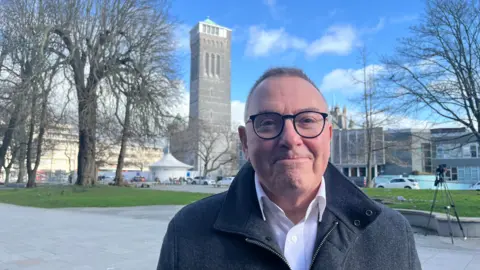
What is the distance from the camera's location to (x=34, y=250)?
7.45m

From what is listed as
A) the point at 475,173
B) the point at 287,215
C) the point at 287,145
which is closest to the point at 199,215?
the point at 287,215

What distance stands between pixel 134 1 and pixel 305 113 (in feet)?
77.2

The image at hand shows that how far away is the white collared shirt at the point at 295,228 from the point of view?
5.19 feet

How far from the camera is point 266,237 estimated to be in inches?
59.7

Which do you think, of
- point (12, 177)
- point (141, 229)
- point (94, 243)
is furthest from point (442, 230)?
point (12, 177)

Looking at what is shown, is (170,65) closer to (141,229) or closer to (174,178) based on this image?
(141,229)

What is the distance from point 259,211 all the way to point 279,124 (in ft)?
1.27

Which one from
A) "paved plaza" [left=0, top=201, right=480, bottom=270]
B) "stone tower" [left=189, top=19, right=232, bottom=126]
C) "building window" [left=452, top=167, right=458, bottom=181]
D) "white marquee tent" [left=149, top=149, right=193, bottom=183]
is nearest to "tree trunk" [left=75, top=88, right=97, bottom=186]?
"paved plaza" [left=0, top=201, right=480, bottom=270]

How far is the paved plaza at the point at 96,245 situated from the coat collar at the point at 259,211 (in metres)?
5.15

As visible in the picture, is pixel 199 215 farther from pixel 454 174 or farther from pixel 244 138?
pixel 454 174

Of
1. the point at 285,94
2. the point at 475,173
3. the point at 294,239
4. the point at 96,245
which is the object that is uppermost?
the point at 285,94

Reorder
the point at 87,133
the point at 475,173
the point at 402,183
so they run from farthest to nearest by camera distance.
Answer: the point at 475,173, the point at 402,183, the point at 87,133

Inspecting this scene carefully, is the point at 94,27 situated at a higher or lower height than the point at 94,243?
higher

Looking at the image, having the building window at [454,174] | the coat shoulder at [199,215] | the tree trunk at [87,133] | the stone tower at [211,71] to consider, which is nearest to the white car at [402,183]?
the tree trunk at [87,133]
